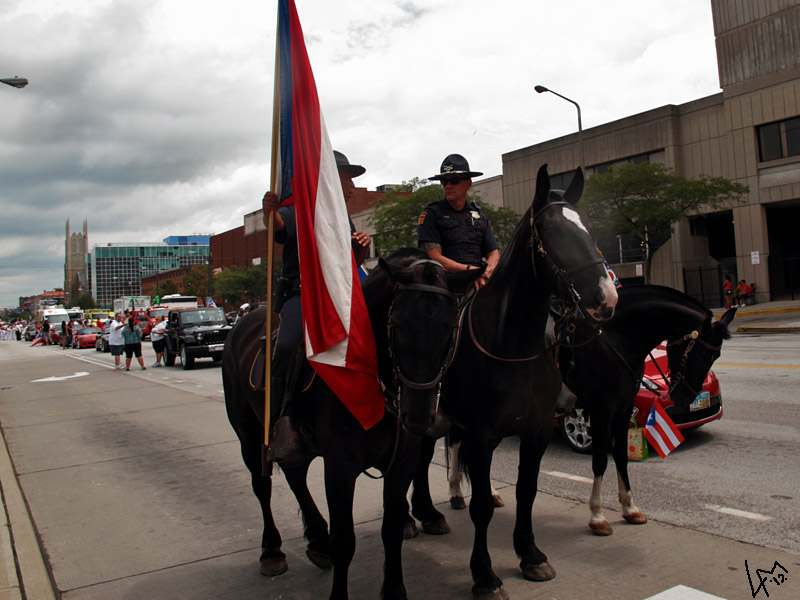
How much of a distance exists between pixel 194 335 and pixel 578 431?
1712cm

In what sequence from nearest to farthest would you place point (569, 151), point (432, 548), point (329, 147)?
1. point (329, 147)
2. point (432, 548)
3. point (569, 151)

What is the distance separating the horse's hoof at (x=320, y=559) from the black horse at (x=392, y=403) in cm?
89

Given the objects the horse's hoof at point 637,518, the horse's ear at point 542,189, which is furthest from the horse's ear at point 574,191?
the horse's hoof at point 637,518

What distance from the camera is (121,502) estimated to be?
6.34 m

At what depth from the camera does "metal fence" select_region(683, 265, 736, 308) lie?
35.4 meters

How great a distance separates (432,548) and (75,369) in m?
24.0

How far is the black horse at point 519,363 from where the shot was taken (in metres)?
3.73

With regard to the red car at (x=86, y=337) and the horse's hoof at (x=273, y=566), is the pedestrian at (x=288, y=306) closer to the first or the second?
the horse's hoof at (x=273, y=566)

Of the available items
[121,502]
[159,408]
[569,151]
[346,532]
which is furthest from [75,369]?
[569,151]

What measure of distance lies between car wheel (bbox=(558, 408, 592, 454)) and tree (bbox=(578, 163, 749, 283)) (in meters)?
25.0

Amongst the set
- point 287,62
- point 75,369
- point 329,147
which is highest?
point 287,62

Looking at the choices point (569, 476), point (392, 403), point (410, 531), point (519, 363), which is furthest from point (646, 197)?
point (392, 403)

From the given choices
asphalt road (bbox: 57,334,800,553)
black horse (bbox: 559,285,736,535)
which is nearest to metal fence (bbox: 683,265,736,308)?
asphalt road (bbox: 57,334,800,553)

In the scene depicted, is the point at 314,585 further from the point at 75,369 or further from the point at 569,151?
the point at 569,151
